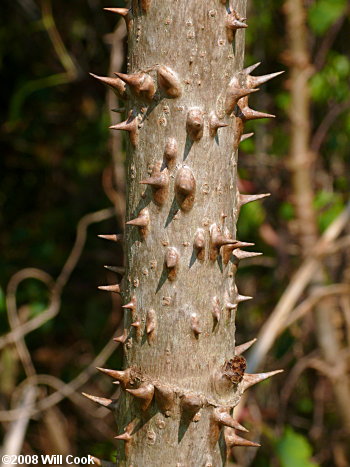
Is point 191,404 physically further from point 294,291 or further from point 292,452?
point 292,452

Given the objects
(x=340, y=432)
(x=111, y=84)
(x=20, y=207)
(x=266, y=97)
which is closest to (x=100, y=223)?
(x=20, y=207)

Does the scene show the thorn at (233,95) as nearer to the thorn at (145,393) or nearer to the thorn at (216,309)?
the thorn at (216,309)

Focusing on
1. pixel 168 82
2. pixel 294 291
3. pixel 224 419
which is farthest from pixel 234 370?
pixel 294 291

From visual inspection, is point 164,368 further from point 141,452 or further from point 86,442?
point 86,442

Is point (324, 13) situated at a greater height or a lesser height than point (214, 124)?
greater

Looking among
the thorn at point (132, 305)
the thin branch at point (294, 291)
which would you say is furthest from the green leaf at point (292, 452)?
the thorn at point (132, 305)

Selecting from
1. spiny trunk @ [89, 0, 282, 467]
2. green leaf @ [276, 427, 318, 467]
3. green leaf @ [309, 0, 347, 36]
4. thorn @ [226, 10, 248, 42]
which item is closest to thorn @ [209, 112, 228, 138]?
spiny trunk @ [89, 0, 282, 467]

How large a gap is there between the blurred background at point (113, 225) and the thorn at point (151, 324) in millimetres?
928

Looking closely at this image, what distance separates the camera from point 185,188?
81 cm

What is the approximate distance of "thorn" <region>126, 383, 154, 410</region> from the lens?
2.75ft

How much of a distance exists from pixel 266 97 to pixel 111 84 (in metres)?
1.70

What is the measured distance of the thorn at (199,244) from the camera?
2.73 ft

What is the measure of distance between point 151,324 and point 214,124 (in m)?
0.28

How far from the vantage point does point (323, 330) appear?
2293 mm
